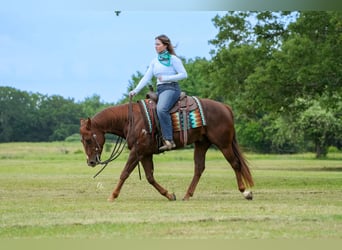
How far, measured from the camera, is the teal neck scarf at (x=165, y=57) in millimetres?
14375

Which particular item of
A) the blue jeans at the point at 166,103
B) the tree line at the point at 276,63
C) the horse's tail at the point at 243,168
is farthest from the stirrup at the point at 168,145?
the tree line at the point at 276,63

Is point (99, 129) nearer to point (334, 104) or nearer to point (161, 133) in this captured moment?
point (161, 133)

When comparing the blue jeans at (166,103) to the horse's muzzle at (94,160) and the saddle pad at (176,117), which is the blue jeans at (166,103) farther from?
the horse's muzzle at (94,160)

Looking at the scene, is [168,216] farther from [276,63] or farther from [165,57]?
[276,63]

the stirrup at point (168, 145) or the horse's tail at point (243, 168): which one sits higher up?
the stirrup at point (168, 145)

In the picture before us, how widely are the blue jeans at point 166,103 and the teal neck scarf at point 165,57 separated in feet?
1.21

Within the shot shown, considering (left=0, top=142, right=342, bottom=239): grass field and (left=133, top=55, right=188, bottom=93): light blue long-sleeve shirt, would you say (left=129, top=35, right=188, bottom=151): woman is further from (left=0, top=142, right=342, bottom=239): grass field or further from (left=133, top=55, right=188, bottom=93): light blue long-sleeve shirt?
(left=0, top=142, right=342, bottom=239): grass field

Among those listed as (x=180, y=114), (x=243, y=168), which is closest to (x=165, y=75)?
(x=180, y=114)

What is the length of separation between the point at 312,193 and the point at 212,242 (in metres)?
8.54

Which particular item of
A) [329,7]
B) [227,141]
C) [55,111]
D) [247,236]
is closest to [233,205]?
[227,141]

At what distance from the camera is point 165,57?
14.4m

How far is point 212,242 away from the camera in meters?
8.97

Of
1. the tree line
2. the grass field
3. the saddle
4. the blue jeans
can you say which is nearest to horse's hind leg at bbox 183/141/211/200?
the grass field

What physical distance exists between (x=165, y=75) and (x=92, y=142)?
1767 millimetres
